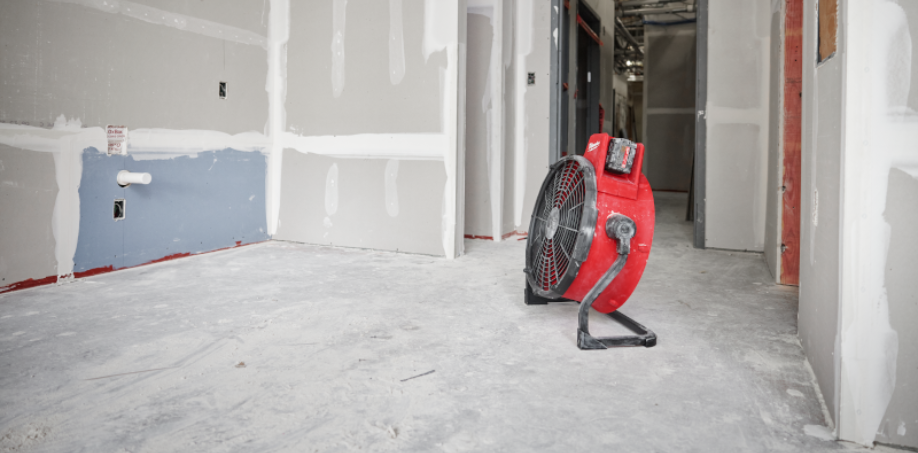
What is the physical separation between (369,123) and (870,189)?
3.07 metres

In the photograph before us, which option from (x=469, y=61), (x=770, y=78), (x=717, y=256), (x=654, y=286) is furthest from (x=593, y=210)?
(x=469, y=61)

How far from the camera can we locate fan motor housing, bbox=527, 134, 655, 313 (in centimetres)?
174

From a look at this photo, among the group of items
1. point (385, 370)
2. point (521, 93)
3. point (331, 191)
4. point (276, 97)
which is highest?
point (521, 93)

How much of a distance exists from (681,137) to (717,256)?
6.41m

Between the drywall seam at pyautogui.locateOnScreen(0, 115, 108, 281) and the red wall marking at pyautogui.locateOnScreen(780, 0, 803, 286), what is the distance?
3691 millimetres

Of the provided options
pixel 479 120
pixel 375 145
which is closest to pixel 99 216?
pixel 375 145

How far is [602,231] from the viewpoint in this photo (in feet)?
5.77

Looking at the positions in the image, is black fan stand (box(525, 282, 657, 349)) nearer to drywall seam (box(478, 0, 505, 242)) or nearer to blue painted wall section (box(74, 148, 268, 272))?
drywall seam (box(478, 0, 505, 242))

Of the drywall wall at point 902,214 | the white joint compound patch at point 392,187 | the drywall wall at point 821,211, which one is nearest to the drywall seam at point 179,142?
the white joint compound patch at point 392,187

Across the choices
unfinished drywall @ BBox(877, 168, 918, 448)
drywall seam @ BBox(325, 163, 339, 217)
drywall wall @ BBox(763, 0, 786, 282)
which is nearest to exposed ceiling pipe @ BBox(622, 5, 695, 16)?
drywall wall @ BBox(763, 0, 786, 282)

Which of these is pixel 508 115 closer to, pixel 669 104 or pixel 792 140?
pixel 792 140

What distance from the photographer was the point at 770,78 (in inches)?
141

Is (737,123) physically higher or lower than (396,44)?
lower

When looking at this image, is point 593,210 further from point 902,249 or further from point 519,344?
point 902,249
